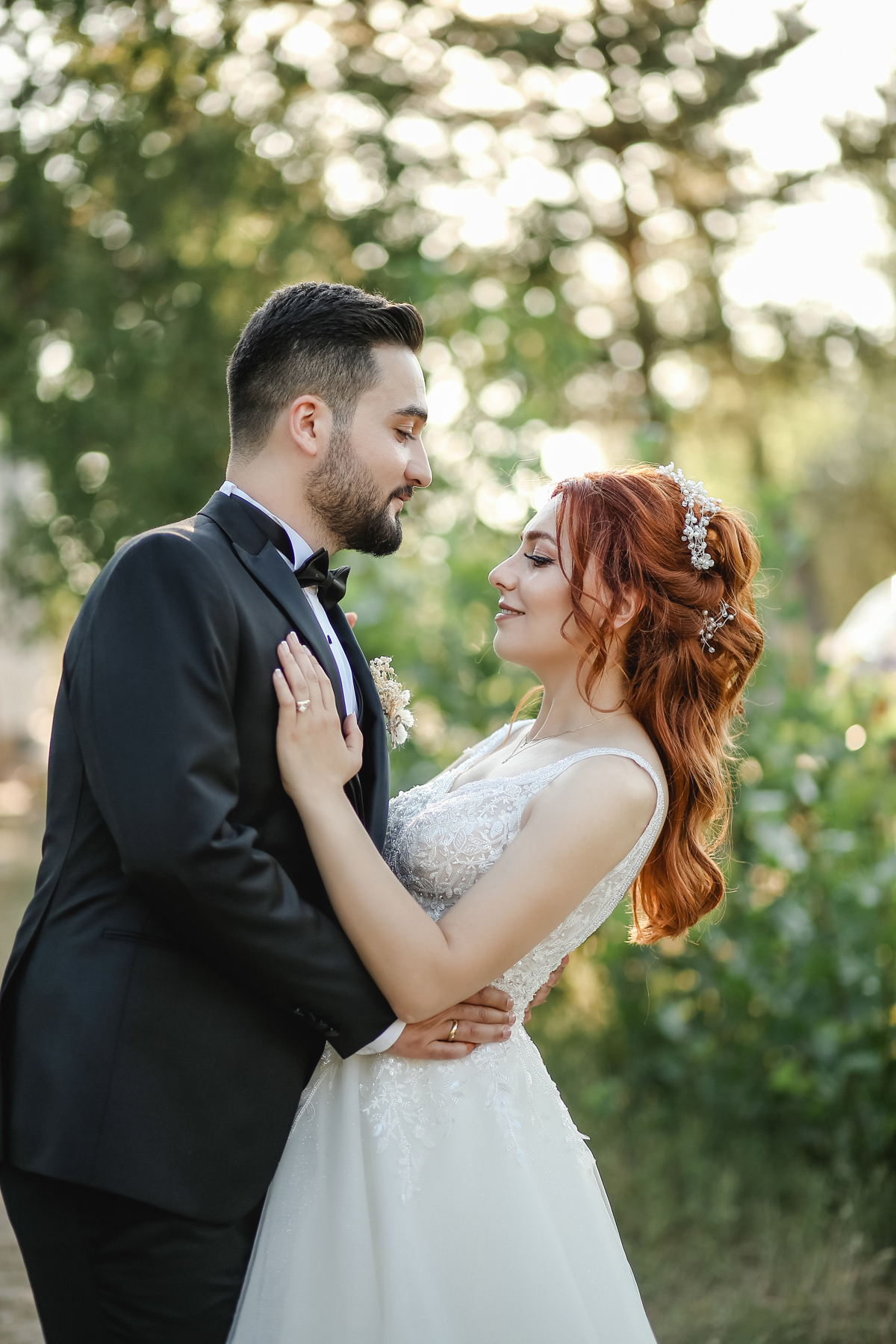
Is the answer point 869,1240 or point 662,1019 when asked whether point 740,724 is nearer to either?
point 662,1019

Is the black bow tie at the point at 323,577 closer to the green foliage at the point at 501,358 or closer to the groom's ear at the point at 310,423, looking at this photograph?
the groom's ear at the point at 310,423

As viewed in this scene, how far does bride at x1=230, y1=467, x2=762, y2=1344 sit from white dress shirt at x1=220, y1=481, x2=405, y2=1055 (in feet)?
0.17

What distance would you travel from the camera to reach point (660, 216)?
9.91 m

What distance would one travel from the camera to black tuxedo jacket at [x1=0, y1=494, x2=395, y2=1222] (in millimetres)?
1972

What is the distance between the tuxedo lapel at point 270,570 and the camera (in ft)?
7.38

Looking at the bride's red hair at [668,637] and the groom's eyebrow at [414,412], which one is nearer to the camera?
the groom's eyebrow at [414,412]

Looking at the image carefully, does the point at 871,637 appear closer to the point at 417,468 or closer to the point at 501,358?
the point at 501,358

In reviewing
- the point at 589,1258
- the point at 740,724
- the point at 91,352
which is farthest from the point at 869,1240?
the point at 91,352

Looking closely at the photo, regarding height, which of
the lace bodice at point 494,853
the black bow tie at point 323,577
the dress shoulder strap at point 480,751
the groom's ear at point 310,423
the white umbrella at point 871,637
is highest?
the groom's ear at point 310,423

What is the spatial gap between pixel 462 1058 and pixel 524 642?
923 mm

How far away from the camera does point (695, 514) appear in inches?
113

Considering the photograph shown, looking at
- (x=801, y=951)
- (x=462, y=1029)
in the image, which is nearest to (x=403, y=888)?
(x=462, y=1029)

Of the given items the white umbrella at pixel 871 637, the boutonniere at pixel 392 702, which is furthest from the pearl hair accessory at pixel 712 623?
the white umbrella at pixel 871 637

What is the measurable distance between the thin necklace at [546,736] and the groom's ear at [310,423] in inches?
34.9
